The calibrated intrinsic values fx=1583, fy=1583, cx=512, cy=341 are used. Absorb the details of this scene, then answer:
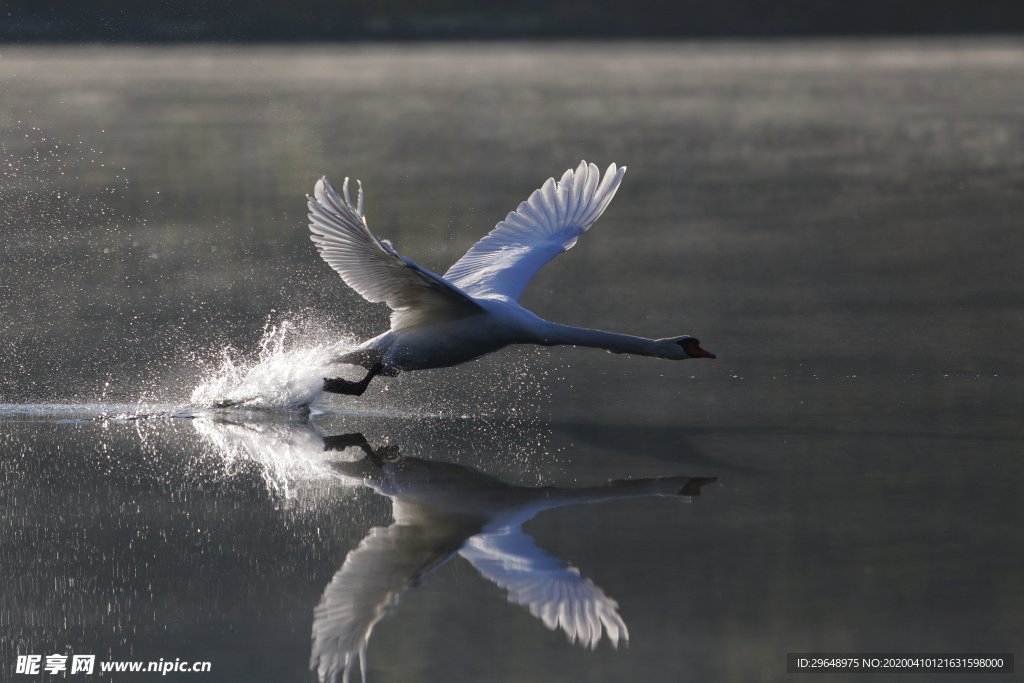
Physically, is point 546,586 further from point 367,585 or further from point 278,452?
point 278,452

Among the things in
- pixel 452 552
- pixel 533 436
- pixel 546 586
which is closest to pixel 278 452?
pixel 533 436

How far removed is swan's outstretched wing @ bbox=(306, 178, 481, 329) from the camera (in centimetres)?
794

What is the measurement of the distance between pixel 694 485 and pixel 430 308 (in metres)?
2.04

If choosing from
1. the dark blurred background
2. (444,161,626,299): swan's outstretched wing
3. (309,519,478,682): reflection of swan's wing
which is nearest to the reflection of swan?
(309,519,478,682): reflection of swan's wing

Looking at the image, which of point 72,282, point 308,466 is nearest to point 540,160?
point 72,282

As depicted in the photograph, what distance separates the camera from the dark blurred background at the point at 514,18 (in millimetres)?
55625

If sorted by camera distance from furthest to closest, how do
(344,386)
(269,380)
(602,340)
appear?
(269,380), (344,386), (602,340)

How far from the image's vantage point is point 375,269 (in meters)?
8.56

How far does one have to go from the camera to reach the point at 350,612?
19.0ft

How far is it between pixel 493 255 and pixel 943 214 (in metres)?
7.76

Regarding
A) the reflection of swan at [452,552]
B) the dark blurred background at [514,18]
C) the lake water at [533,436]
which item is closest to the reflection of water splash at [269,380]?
the lake water at [533,436]

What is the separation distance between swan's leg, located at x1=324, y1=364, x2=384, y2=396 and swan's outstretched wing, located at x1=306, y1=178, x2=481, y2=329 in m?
0.32

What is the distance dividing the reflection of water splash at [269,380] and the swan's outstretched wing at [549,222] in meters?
1.07

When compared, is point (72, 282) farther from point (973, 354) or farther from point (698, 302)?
point (973, 354)
